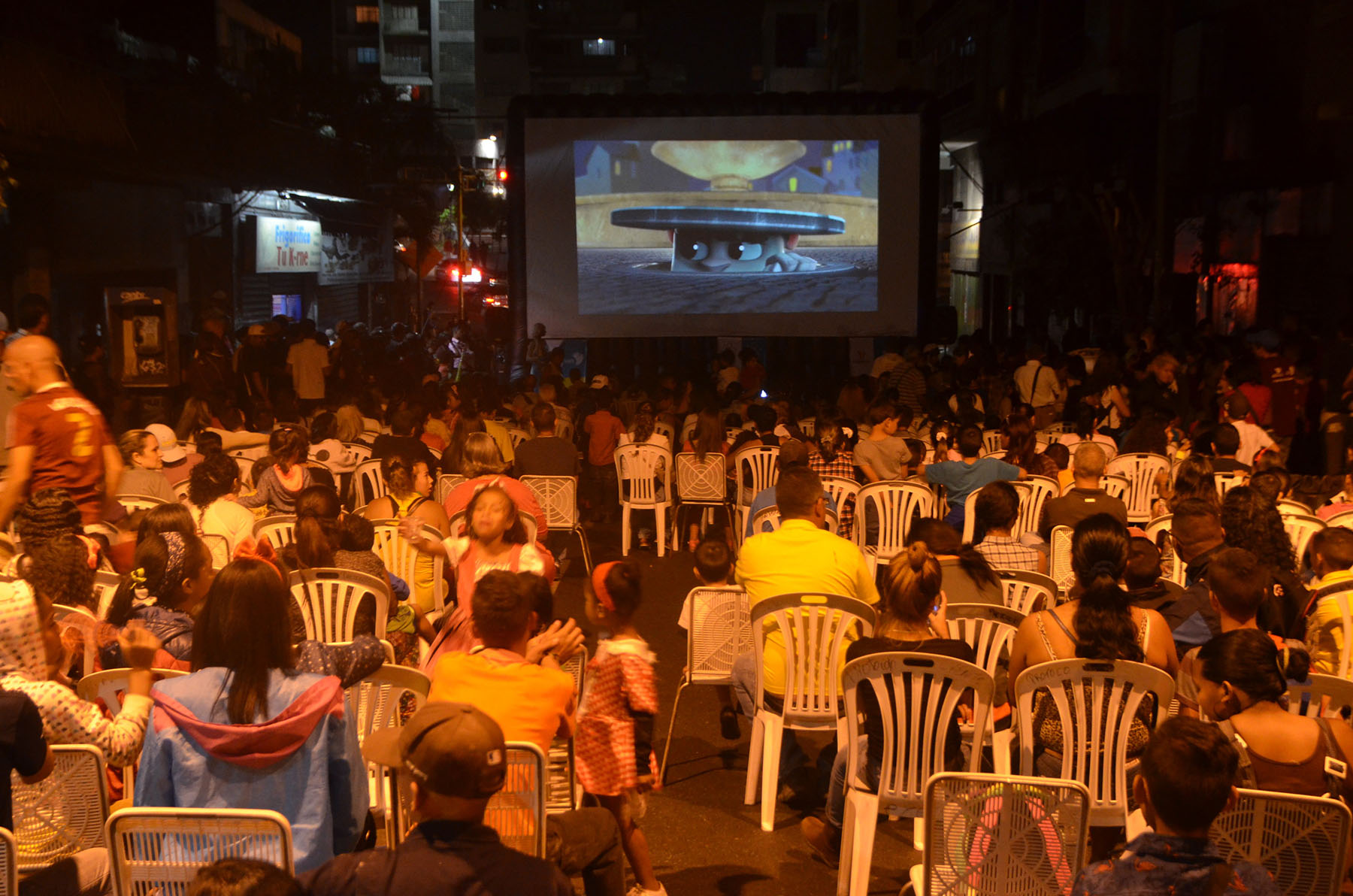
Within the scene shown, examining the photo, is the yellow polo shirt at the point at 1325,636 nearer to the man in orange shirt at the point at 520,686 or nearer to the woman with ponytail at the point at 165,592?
the man in orange shirt at the point at 520,686

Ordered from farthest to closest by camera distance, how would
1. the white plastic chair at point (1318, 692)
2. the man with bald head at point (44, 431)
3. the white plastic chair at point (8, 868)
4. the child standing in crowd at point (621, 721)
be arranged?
the man with bald head at point (44, 431)
the child standing in crowd at point (621, 721)
the white plastic chair at point (1318, 692)
the white plastic chair at point (8, 868)

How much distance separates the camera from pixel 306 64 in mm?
29250

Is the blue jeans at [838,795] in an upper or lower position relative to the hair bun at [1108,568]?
lower

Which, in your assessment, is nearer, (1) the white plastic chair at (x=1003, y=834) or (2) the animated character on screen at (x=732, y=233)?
(1) the white plastic chair at (x=1003, y=834)

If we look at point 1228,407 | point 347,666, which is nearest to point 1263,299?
point 1228,407

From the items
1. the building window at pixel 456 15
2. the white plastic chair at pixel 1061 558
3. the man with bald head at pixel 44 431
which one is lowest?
the white plastic chair at pixel 1061 558

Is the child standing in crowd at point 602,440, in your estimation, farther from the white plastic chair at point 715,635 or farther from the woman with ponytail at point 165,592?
the woman with ponytail at point 165,592

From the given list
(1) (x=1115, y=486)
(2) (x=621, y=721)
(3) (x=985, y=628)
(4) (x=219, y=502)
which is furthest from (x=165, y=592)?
(1) (x=1115, y=486)

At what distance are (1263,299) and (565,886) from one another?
53.3ft

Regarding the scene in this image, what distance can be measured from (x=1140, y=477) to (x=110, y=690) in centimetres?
673

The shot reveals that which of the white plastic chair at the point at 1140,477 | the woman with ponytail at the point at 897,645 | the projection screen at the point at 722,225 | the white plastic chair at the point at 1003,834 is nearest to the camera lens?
the white plastic chair at the point at 1003,834

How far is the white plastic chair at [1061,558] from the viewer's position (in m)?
5.96

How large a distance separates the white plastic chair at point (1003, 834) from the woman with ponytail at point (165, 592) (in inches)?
92.5

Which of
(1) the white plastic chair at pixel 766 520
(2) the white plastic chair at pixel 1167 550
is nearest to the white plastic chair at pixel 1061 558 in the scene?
(2) the white plastic chair at pixel 1167 550
